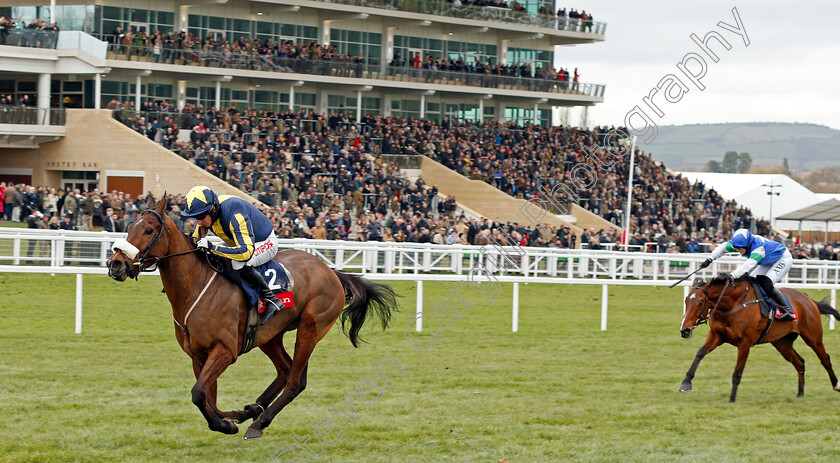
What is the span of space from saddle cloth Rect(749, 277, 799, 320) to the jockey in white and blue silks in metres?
0.04

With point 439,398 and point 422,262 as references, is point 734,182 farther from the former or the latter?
point 439,398

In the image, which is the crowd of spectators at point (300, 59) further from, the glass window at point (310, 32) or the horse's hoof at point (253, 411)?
the horse's hoof at point (253, 411)

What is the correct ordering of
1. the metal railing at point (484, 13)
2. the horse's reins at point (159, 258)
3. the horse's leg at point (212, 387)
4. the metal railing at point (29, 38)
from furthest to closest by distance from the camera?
1. the metal railing at point (484, 13)
2. the metal railing at point (29, 38)
3. the horse's reins at point (159, 258)
4. the horse's leg at point (212, 387)

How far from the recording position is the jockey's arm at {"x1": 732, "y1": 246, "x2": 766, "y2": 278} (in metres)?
9.44

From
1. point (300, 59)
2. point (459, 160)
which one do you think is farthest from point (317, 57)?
point (459, 160)

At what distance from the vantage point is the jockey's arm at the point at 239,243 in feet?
22.5

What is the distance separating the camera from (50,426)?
7016mm

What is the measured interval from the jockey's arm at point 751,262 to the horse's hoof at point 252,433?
15.5 feet

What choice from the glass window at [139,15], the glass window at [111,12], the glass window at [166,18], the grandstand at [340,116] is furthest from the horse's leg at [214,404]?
the glass window at [166,18]

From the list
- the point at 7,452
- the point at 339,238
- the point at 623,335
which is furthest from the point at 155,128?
the point at 7,452

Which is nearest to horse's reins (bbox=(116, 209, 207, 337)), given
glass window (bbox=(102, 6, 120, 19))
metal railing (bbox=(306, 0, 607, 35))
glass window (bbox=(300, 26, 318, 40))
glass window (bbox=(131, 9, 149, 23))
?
glass window (bbox=(102, 6, 120, 19))

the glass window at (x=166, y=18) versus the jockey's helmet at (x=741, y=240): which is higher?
the glass window at (x=166, y=18)

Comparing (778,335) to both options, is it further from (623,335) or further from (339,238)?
(339,238)

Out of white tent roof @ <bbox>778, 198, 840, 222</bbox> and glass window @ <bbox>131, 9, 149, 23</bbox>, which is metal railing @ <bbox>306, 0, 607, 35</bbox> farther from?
white tent roof @ <bbox>778, 198, 840, 222</bbox>
